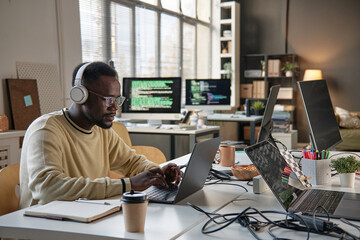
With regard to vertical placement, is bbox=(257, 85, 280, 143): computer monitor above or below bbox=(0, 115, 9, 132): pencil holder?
above

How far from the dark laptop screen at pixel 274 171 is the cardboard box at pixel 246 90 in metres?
6.54

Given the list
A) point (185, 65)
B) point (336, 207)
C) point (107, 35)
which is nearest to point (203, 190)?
point (336, 207)

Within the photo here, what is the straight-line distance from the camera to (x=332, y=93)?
7.60m

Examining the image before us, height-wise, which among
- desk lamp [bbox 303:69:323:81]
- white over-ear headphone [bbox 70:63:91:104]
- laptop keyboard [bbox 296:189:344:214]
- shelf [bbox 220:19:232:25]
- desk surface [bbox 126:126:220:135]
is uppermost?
shelf [bbox 220:19:232:25]

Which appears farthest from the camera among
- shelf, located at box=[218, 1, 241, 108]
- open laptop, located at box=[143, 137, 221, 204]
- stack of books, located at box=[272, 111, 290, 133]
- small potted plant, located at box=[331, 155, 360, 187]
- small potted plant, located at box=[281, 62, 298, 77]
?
shelf, located at box=[218, 1, 241, 108]

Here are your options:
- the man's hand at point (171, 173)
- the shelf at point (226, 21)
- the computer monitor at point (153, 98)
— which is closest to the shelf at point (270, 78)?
the shelf at point (226, 21)

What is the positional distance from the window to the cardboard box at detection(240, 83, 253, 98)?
76 centimetres

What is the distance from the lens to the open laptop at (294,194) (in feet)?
4.19

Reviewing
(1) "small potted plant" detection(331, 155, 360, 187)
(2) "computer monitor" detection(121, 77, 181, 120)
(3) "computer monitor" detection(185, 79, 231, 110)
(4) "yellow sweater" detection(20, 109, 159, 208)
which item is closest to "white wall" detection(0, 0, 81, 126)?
(2) "computer monitor" detection(121, 77, 181, 120)

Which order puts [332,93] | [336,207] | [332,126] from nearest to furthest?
[336,207] < [332,126] < [332,93]

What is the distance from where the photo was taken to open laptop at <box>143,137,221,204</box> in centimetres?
142

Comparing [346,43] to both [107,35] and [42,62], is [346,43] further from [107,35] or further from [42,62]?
[42,62]

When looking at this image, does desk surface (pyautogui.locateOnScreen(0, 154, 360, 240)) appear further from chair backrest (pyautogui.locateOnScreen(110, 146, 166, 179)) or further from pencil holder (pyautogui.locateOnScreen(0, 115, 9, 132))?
pencil holder (pyautogui.locateOnScreen(0, 115, 9, 132))

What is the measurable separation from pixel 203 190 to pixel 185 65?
18.4 feet
